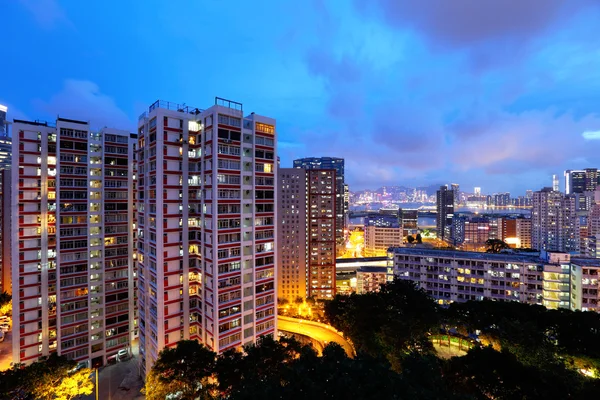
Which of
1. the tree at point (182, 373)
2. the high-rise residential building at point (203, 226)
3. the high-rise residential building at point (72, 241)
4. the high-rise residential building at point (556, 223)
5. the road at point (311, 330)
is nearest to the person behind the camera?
the tree at point (182, 373)

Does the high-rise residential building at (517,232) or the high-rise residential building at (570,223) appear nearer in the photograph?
the high-rise residential building at (570,223)

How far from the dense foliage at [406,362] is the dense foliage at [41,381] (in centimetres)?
862

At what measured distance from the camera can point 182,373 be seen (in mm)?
22938

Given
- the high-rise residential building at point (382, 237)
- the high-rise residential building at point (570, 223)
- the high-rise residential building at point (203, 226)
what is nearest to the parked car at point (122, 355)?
the high-rise residential building at point (203, 226)

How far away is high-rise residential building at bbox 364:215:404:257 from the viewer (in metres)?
134

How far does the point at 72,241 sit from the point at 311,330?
41407 mm

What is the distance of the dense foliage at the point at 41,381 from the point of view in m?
22.5

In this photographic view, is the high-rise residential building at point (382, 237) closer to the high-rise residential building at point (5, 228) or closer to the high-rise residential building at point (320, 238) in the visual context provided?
the high-rise residential building at point (320, 238)

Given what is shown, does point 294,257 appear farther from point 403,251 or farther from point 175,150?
point 175,150

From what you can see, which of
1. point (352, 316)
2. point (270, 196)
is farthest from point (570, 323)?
point (270, 196)

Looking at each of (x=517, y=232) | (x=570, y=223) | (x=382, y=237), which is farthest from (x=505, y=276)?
(x=517, y=232)

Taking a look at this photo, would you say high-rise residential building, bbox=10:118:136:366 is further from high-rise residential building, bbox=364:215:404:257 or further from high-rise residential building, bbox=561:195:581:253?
high-rise residential building, bbox=561:195:581:253

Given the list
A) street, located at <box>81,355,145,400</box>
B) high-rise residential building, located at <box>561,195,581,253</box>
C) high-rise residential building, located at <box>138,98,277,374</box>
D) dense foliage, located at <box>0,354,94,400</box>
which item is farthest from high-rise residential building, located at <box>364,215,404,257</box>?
dense foliage, located at <box>0,354,94,400</box>

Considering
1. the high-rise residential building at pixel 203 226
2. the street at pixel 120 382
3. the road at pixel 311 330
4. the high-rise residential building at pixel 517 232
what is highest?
the high-rise residential building at pixel 203 226
